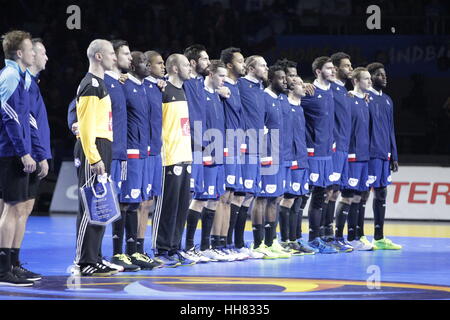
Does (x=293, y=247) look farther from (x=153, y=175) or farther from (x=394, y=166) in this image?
(x=153, y=175)

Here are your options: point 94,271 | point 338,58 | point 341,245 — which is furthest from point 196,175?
point 338,58

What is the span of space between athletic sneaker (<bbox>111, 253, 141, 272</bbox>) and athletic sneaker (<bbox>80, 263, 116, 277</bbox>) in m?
0.44

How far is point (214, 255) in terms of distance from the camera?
36.6ft

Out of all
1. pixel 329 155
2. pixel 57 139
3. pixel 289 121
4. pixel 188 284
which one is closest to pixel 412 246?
pixel 329 155

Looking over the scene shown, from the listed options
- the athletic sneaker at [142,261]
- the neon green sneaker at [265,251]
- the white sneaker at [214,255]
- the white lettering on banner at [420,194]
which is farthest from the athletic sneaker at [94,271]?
the white lettering on banner at [420,194]

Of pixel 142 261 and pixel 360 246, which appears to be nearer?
pixel 142 261

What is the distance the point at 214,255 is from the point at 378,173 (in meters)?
3.23

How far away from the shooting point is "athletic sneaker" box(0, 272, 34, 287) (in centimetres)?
867

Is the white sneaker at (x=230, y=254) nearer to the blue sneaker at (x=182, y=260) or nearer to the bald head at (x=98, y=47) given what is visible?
the blue sneaker at (x=182, y=260)

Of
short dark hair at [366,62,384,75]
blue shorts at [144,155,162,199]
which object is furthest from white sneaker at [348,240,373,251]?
blue shorts at [144,155,162,199]

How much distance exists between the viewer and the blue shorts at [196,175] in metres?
11.1

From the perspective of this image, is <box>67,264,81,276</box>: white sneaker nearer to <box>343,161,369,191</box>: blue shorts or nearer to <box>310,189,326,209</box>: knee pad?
<box>310,189,326,209</box>: knee pad

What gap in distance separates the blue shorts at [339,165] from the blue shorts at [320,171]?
0.50 feet

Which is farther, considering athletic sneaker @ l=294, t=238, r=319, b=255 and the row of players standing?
athletic sneaker @ l=294, t=238, r=319, b=255
